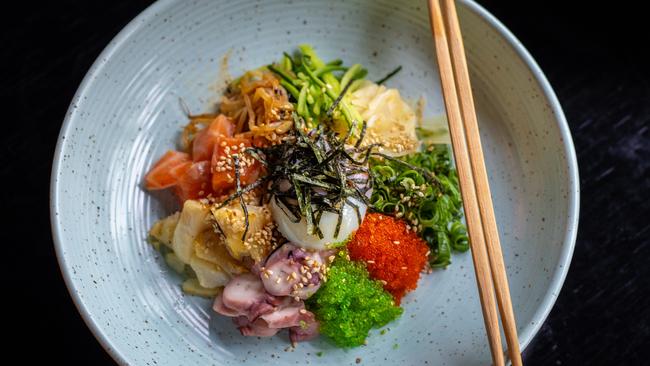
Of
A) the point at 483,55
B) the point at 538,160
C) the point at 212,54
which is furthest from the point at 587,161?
the point at 212,54

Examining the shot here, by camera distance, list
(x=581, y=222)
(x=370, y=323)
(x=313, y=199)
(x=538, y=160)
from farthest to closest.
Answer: (x=581, y=222)
(x=538, y=160)
(x=370, y=323)
(x=313, y=199)

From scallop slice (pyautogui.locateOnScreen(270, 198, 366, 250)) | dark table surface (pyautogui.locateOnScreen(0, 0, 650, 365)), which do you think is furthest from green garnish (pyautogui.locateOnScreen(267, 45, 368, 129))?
dark table surface (pyautogui.locateOnScreen(0, 0, 650, 365))

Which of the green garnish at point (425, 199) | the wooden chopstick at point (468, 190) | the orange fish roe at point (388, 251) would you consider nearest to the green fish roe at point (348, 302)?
the orange fish roe at point (388, 251)

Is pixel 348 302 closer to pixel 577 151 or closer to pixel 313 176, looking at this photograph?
pixel 313 176

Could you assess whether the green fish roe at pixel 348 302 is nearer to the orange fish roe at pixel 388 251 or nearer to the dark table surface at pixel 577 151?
the orange fish roe at pixel 388 251

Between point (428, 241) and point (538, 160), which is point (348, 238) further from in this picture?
point (538, 160)

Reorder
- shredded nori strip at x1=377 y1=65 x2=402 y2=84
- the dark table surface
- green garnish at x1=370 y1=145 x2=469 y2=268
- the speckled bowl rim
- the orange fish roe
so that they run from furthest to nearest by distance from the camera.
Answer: shredded nori strip at x1=377 y1=65 x2=402 y2=84, the dark table surface, green garnish at x1=370 y1=145 x2=469 y2=268, the orange fish roe, the speckled bowl rim

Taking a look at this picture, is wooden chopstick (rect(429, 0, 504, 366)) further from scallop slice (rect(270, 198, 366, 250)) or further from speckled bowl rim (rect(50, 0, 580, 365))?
scallop slice (rect(270, 198, 366, 250))
